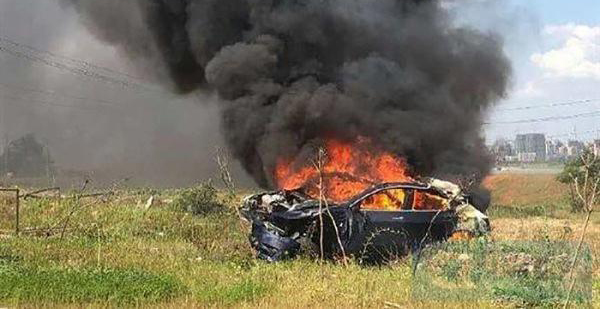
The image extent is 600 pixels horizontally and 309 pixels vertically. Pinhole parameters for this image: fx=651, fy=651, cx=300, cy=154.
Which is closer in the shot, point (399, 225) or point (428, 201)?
point (399, 225)

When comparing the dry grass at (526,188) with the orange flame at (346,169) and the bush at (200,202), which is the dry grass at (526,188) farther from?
the orange flame at (346,169)

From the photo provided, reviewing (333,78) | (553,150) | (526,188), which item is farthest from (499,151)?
(553,150)

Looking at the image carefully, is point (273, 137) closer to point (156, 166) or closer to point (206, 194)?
point (206, 194)

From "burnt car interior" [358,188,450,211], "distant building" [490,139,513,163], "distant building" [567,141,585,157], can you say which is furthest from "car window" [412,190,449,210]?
"distant building" [490,139,513,163]

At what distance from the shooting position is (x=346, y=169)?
2109 cm

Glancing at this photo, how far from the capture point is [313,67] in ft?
80.0

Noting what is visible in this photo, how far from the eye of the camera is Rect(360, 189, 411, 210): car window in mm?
13250

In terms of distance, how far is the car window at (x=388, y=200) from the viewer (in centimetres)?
1325

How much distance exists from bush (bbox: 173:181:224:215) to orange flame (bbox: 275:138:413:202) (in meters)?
3.38

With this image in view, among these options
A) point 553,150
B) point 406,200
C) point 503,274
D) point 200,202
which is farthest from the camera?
point 553,150

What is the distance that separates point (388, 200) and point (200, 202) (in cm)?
1250

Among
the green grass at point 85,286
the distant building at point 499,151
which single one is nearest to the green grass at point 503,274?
the green grass at point 85,286

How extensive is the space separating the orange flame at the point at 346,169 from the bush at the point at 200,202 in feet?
11.1

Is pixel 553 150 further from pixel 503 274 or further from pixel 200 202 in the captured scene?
pixel 503 274
